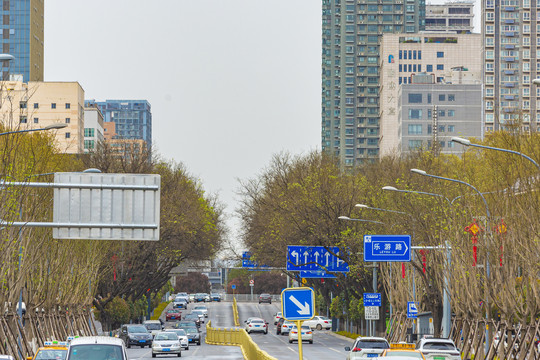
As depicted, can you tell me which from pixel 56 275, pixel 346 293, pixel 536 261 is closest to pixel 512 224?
pixel 536 261

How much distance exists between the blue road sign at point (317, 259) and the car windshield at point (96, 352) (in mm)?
37654

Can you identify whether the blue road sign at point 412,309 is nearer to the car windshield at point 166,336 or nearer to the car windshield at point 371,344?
the car windshield at point 166,336

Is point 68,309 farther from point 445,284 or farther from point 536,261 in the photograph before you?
point 536,261

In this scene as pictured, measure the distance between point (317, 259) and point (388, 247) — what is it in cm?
1342

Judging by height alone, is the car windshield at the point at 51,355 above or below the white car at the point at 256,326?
above

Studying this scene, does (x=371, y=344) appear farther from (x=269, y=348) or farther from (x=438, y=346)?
(x=269, y=348)

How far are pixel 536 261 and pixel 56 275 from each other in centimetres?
2541

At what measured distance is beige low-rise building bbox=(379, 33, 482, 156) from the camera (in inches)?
6855

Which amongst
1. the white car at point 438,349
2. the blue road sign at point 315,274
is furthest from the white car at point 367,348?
the blue road sign at point 315,274

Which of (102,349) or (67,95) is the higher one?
(67,95)

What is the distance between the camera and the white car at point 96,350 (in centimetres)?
2564

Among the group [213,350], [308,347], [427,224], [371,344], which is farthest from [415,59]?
[371,344]

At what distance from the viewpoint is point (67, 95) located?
167m

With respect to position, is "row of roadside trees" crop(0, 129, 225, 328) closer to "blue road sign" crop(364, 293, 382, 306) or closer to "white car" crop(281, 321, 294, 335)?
"white car" crop(281, 321, 294, 335)
